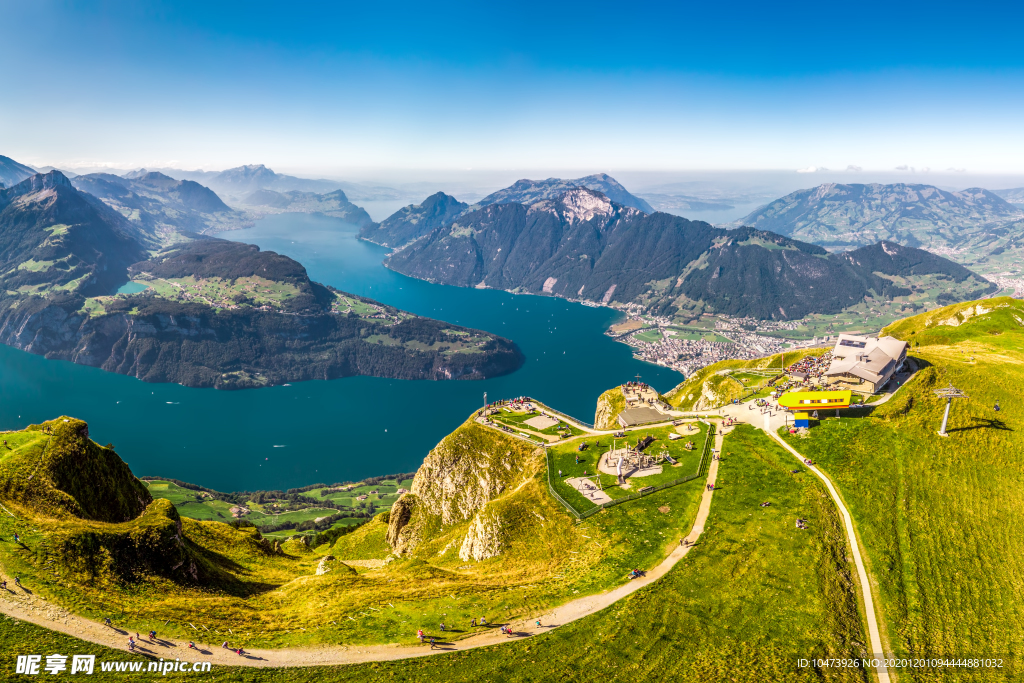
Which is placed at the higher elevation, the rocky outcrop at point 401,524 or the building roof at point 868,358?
the building roof at point 868,358

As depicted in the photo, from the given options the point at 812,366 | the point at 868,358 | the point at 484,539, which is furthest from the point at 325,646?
the point at 812,366

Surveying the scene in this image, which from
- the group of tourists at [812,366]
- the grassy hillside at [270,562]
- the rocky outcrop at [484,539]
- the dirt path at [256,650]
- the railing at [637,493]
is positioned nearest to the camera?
the dirt path at [256,650]

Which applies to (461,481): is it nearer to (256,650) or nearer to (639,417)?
(639,417)

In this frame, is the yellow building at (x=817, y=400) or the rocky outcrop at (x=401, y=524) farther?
the rocky outcrop at (x=401, y=524)

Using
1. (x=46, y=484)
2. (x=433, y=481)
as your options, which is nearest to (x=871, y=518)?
(x=433, y=481)

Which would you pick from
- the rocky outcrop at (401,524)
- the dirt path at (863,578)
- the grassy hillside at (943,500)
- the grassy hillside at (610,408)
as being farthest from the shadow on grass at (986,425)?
the rocky outcrop at (401,524)

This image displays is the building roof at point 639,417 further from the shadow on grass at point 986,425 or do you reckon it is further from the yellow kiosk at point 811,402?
the shadow on grass at point 986,425

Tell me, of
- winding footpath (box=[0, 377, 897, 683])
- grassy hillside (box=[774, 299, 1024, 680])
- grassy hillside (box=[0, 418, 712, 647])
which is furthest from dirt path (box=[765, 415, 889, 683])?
grassy hillside (box=[0, 418, 712, 647])
